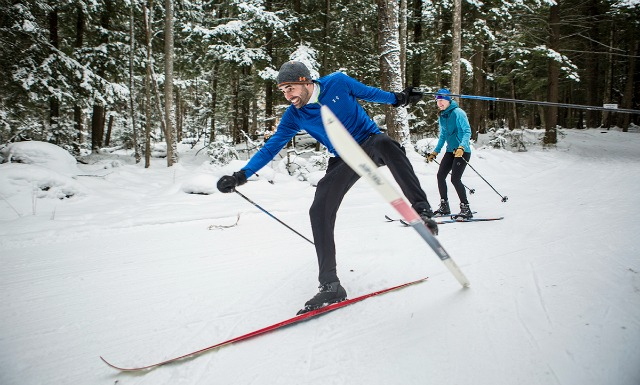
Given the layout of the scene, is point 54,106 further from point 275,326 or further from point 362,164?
→ point 362,164

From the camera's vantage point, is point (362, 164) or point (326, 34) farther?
point (326, 34)

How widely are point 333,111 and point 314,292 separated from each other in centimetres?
171

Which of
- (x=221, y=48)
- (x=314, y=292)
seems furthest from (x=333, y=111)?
(x=221, y=48)

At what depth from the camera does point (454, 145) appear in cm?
562

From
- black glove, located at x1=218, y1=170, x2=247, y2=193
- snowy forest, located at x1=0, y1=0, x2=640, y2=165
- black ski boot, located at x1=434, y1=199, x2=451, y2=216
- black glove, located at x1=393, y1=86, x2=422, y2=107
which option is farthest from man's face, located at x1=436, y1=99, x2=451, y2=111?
snowy forest, located at x1=0, y1=0, x2=640, y2=165

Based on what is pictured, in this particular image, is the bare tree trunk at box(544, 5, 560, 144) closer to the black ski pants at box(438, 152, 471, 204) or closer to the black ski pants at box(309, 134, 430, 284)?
the black ski pants at box(438, 152, 471, 204)

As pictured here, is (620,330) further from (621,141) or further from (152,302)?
(621,141)

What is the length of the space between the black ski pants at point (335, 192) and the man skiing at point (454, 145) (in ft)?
9.36

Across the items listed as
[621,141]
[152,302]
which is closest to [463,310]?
[152,302]

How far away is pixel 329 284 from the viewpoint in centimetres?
262

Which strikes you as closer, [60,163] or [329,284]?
[329,284]

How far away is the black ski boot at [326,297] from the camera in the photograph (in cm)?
252

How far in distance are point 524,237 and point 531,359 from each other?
2.60 meters

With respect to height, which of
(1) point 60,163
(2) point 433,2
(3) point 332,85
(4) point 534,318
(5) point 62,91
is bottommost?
(4) point 534,318
